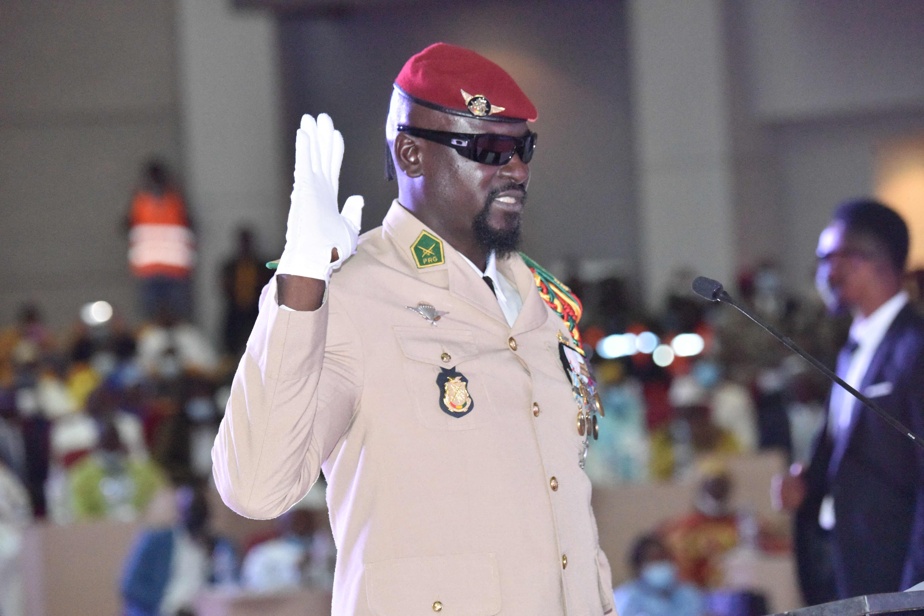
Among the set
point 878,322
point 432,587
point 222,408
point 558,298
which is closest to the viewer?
point 432,587

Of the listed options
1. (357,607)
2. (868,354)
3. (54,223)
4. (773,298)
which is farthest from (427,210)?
(54,223)

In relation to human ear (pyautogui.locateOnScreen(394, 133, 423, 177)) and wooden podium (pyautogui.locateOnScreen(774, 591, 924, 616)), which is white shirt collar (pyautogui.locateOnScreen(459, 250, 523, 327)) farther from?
wooden podium (pyautogui.locateOnScreen(774, 591, 924, 616))

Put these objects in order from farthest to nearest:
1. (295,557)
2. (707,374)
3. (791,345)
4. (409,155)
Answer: (707,374)
(295,557)
(409,155)
(791,345)

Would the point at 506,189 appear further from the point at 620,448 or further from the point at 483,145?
the point at 620,448

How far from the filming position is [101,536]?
22.2 ft

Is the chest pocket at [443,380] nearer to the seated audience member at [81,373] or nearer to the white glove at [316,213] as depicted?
the white glove at [316,213]

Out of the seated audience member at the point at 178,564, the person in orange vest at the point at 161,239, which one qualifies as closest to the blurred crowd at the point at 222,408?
the seated audience member at the point at 178,564

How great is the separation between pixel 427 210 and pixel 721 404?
5970 millimetres

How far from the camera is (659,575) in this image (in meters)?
6.12

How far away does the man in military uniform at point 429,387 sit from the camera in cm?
219

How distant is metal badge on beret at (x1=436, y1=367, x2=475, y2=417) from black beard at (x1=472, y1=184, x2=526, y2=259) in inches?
11.7

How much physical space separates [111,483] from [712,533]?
10.4 feet

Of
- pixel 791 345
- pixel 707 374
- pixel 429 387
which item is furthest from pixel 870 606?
pixel 707 374

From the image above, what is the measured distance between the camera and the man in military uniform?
7.18ft
